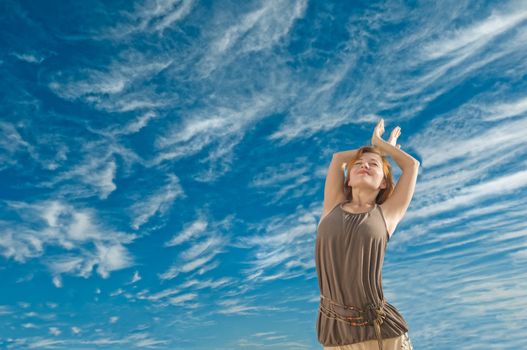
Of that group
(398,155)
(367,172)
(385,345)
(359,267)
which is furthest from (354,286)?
(398,155)

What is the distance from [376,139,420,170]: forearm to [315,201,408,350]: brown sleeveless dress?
2.87 ft

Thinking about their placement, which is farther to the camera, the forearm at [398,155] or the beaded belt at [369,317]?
the forearm at [398,155]

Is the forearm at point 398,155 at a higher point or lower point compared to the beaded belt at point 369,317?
higher

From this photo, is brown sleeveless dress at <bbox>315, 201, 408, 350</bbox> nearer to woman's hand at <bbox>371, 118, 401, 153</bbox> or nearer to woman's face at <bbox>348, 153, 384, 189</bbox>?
woman's face at <bbox>348, 153, 384, 189</bbox>

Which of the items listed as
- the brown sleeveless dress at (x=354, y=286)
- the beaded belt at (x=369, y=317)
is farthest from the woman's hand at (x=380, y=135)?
the beaded belt at (x=369, y=317)

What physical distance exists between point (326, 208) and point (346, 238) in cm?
70

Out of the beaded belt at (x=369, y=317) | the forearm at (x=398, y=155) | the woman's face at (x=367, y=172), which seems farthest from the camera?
the forearm at (x=398, y=155)

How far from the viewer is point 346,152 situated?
19.8 feet

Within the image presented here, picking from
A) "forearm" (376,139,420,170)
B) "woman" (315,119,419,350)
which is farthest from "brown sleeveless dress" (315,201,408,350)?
"forearm" (376,139,420,170)

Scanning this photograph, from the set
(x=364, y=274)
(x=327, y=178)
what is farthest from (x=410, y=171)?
(x=364, y=274)

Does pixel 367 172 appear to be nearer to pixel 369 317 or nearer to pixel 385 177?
pixel 385 177

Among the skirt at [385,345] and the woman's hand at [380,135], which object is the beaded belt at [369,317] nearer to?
the skirt at [385,345]

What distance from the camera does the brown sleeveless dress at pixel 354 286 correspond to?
199 inches

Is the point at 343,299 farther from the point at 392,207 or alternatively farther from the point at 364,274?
the point at 392,207
